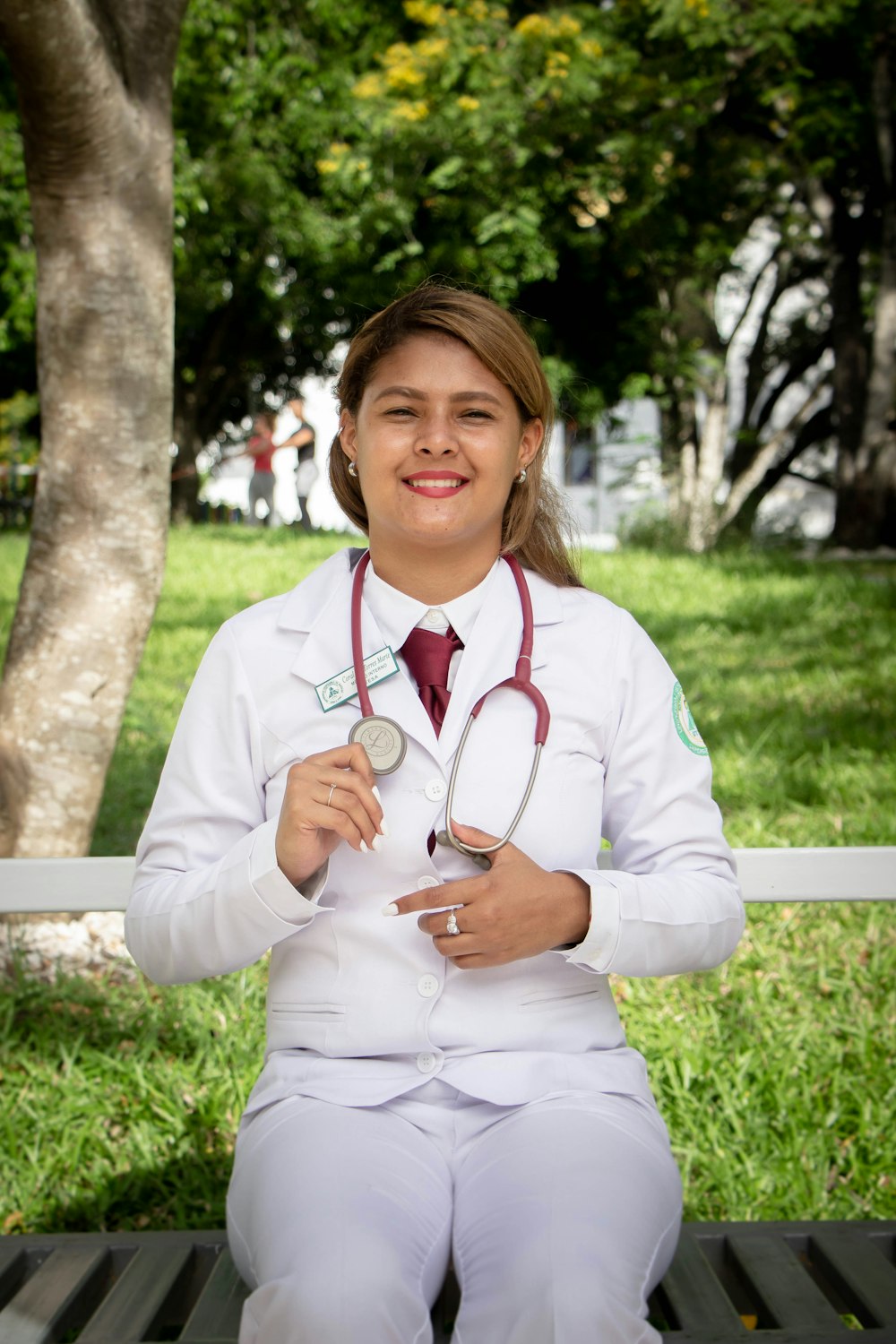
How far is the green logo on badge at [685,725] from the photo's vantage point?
6.72ft

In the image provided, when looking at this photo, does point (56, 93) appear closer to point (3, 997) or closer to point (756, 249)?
point (3, 997)

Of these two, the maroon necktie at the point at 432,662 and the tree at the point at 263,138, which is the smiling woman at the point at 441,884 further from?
the tree at the point at 263,138

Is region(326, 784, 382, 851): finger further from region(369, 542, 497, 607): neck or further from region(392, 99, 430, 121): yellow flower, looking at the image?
region(392, 99, 430, 121): yellow flower

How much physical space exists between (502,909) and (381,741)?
277 mm

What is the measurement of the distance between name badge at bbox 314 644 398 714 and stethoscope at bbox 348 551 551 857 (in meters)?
0.02

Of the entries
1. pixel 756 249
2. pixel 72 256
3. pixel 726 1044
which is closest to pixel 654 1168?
pixel 726 1044

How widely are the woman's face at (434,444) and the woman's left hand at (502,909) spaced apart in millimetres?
496

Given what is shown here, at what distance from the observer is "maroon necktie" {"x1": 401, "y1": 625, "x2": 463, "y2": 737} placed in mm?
2029

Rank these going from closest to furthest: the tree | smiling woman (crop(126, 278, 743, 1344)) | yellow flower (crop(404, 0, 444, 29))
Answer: smiling woman (crop(126, 278, 743, 1344)) → yellow flower (crop(404, 0, 444, 29)) → the tree

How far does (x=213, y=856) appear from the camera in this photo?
1.96 metres

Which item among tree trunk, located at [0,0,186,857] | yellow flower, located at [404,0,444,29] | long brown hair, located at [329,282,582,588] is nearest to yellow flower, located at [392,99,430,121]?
yellow flower, located at [404,0,444,29]

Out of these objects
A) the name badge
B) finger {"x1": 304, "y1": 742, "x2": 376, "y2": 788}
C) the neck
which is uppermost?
the neck

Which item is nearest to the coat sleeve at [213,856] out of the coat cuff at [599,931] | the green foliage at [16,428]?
the coat cuff at [599,931]

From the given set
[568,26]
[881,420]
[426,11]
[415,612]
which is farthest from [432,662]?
[426,11]
